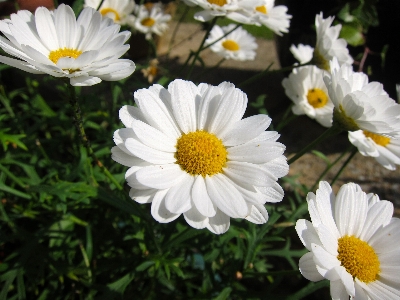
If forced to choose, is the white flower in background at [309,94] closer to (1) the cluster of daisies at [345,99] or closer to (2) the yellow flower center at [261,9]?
(1) the cluster of daisies at [345,99]

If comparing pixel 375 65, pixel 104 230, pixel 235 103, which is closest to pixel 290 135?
pixel 375 65

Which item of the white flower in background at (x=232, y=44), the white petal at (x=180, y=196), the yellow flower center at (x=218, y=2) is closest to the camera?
the white petal at (x=180, y=196)

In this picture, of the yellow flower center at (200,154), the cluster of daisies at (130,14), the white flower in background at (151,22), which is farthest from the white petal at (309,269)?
the white flower in background at (151,22)

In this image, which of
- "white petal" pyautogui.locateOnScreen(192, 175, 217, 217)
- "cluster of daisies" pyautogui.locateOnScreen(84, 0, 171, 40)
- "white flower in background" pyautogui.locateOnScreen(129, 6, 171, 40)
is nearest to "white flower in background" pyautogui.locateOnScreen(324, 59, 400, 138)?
"white petal" pyautogui.locateOnScreen(192, 175, 217, 217)

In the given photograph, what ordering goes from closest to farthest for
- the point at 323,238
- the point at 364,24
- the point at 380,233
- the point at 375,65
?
1. the point at 323,238
2. the point at 380,233
3. the point at 364,24
4. the point at 375,65

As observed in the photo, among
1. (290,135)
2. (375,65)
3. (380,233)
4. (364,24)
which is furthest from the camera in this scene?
(290,135)

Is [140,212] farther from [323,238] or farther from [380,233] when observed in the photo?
[380,233]
